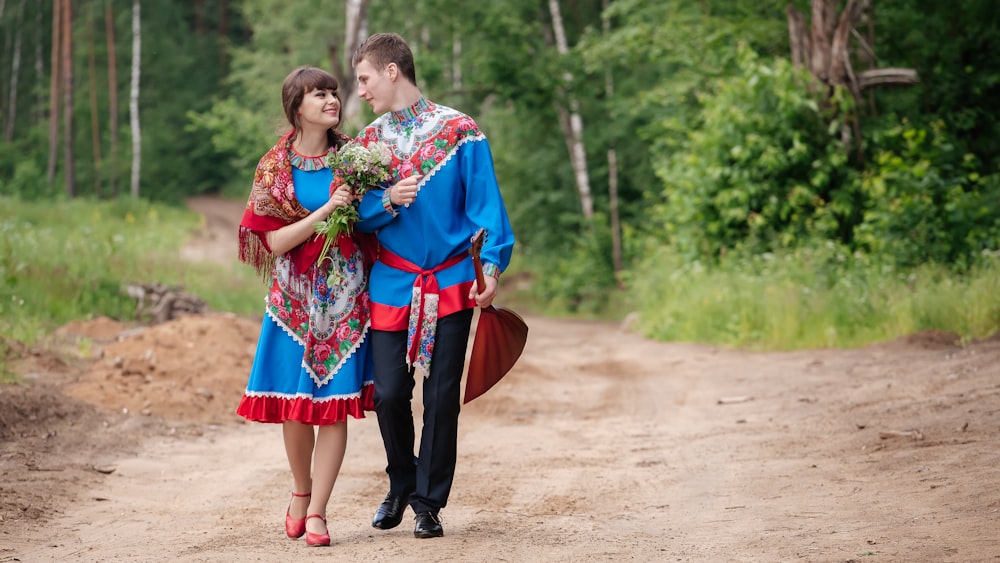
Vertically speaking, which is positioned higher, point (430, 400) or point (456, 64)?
point (456, 64)

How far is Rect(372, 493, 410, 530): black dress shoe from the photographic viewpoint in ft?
16.4

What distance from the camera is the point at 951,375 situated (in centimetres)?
866

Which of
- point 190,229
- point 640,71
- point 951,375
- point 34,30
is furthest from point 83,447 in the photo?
point 34,30

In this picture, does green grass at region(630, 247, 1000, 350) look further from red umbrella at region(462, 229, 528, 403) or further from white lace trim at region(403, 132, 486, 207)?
white lace trim at region(403, 132, 486, 207)

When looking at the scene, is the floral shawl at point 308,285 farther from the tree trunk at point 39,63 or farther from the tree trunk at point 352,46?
the tree trunk at point 39,63

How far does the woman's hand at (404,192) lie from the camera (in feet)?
15.3

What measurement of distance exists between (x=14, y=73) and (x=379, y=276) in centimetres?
4776

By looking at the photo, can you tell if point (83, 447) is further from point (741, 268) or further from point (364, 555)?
point (741, 268)

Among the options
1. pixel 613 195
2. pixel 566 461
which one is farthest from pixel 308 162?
pixel 613 195

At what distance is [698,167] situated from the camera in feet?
55.0

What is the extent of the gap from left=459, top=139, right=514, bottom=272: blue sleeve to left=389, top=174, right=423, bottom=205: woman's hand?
252 mm

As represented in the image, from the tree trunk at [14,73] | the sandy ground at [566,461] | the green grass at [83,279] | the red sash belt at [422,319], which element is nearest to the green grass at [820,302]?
the sandy ground at [566,461]

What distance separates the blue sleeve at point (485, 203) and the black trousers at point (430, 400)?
33cm

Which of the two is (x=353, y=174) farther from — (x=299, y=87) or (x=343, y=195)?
(x=299, y=87)
